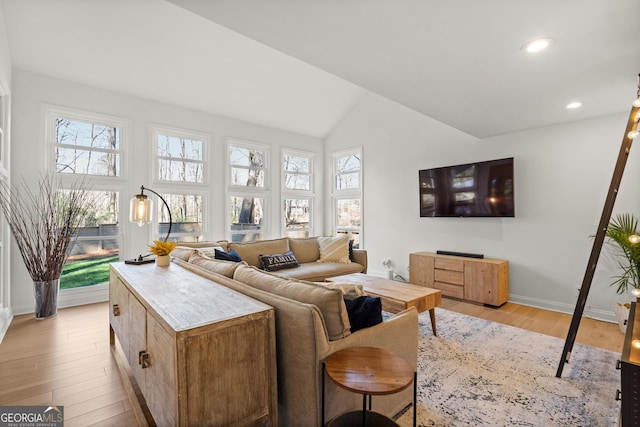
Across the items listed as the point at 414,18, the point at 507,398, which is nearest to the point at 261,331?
the point at 507,398

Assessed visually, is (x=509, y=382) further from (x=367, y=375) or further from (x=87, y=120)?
(x=87, y=120)

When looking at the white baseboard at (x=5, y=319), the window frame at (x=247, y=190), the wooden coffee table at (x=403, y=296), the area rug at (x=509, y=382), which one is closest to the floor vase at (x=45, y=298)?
the white baseboard at (x=5, y=319)

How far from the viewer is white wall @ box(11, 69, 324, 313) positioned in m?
3.64

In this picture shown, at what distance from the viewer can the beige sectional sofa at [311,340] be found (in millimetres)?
1384

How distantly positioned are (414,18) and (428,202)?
358 cm

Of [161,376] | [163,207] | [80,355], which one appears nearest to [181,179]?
[163,207]

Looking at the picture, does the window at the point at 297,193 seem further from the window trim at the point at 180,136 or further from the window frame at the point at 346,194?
the window trim at the point at 180,136

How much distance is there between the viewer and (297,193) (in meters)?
6.46

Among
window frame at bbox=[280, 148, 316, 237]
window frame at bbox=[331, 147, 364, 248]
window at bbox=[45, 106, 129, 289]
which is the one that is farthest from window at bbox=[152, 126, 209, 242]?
window frame at bbox=[331, 147, 364, 248]

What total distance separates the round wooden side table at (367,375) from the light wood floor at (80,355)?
1382 millimetres

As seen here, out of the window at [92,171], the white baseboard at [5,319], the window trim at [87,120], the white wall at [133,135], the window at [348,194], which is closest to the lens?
the white baseboard at [5,319]

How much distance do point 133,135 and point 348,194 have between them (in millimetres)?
4044

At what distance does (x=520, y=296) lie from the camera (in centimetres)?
411

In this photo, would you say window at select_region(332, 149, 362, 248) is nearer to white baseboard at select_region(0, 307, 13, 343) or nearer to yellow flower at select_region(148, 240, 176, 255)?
yellow flower at select_region(148, 240, 176, 255)
